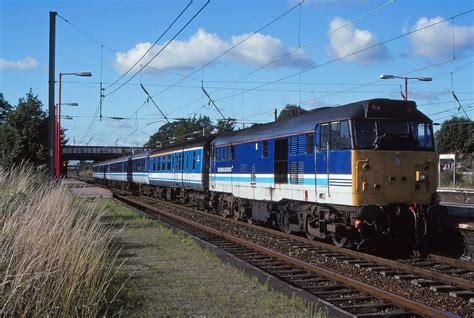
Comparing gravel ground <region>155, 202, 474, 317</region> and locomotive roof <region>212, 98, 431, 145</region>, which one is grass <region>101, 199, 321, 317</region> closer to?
gravel ground <region>155, 202, 474, 317</region>

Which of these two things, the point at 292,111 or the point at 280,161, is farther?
the point at 292,111

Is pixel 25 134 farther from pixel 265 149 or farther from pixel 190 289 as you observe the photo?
pixel 190 289

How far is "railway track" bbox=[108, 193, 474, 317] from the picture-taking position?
7980mm

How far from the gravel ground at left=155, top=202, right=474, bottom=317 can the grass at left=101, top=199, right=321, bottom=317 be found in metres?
2.24

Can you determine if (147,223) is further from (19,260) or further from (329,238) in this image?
(19,260)

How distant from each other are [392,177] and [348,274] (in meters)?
3.19

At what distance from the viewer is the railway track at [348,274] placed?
314 inches

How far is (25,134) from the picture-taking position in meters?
24.0

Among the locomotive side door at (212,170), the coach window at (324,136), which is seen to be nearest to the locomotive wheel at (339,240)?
the coach window at (324,136)

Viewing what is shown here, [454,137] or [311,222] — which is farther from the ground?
[454,137]

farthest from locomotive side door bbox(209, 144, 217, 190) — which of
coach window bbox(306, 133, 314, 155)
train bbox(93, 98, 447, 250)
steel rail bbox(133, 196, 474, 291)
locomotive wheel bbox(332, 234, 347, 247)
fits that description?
locomotive wheel bbox(332, 234, 347, 247)

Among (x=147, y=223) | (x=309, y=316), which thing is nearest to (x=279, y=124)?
(x=147, y=223)

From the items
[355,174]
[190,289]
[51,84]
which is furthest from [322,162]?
[51,84]

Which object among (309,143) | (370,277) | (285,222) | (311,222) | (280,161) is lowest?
(370,277)
